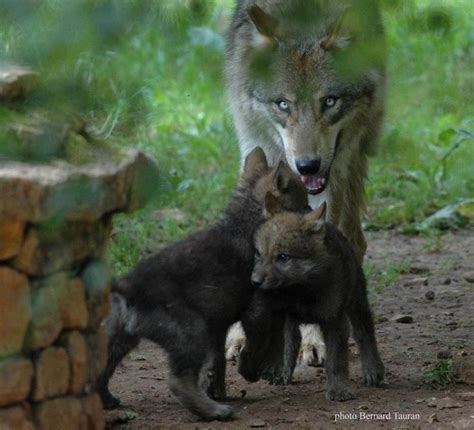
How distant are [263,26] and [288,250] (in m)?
1.43

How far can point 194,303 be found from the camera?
467 cm

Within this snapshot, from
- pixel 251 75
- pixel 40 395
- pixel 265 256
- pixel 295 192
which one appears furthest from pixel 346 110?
pixel 251 75

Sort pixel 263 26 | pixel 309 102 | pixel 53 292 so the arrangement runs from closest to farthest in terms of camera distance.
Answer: pixel 53 292, pixel 263 26, pixel 309 102

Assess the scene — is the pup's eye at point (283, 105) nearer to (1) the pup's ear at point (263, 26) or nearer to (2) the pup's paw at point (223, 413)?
(1) the pup's ear at point (263, 26)

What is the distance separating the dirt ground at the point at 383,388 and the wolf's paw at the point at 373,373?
52mm

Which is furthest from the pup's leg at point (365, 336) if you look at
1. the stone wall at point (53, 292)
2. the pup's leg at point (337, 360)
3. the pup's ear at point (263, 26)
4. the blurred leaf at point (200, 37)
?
the stone wall at point (53, 292)

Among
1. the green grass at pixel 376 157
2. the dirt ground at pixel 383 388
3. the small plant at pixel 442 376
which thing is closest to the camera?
the dirt ground at pixel 383 388

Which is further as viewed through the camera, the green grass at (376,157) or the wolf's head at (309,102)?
the green grass at (376,157)

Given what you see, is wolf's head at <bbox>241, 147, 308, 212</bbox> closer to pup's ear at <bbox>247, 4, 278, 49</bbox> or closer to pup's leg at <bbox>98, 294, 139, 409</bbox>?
pup's ear at <bbox>247, 4, 278, 49</bbox>

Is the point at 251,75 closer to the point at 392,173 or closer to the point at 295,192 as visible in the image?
the point at 295,192

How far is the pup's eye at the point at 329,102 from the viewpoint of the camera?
631 cm

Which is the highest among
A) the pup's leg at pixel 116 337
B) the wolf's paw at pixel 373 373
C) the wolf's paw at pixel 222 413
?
the pup's leg at pixel 116 337

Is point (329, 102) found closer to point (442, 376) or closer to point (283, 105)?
point (283, 105)

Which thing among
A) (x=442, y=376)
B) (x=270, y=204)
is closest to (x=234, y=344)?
(x=442, y=376)
